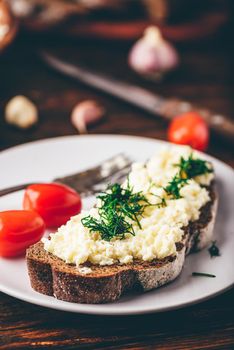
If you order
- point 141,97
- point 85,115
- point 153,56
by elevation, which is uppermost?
point 153,56

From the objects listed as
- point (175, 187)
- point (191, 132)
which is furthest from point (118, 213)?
point (191, 132)

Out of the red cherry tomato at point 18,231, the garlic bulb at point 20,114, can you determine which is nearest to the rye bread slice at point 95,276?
the red cherry tomato at point 18,231

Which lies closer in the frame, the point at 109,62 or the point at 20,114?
the point at 20,114

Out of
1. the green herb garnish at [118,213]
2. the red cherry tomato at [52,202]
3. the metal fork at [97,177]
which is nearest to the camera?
the green herb garnish at [118,213]

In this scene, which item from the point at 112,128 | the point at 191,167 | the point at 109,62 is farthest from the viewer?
the point at 109,62

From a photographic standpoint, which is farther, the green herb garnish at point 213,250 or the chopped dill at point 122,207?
the green herb garnish at point 213,250

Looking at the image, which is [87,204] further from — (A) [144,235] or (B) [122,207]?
(A) [144,235]

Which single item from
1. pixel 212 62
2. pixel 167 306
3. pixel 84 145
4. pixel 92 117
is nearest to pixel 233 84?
pixel 212 62

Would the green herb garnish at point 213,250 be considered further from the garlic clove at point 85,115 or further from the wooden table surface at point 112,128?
the garlic clove at point 85,115

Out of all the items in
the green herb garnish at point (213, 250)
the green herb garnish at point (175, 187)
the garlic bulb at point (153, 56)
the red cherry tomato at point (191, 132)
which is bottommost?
the green herb garnish at point (213, 250)
